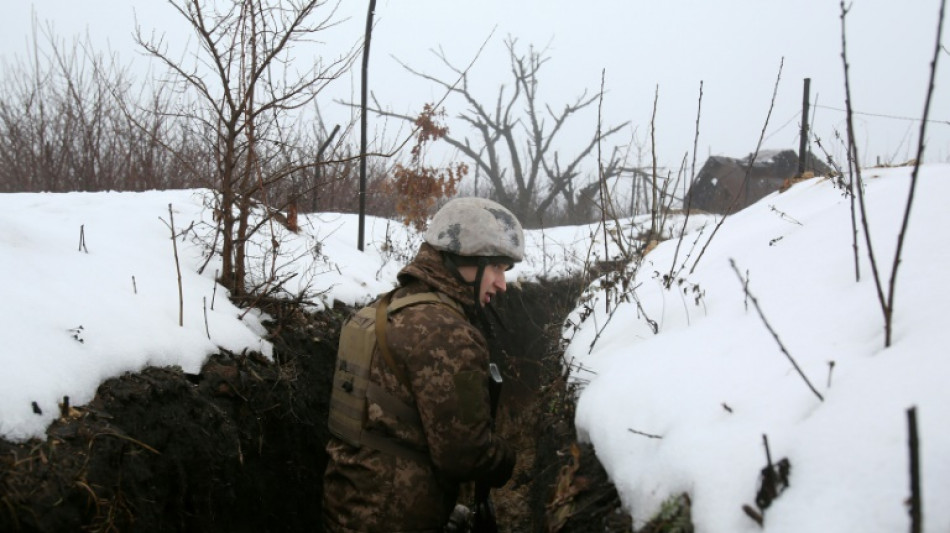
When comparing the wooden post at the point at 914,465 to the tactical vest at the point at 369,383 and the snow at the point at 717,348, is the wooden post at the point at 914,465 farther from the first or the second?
the tactical vest at the point at 369,383

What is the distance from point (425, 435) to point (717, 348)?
48.2 inches

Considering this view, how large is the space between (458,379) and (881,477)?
1.38 meters

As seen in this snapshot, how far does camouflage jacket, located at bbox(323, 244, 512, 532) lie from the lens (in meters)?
2.35

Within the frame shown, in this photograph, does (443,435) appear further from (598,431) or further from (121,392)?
(121,392)

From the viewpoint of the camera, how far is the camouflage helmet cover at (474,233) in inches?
103

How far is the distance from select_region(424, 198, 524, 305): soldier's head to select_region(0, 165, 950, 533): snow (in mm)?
713

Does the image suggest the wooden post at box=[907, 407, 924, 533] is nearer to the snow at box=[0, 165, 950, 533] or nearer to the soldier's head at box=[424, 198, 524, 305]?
the snow at box=[0, 165, 950, 533]

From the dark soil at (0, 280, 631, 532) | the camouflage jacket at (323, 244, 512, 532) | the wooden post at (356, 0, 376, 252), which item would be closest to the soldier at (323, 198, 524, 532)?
the camouflage jacket at (323, 244, 512, 532)

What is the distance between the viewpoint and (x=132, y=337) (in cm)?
279

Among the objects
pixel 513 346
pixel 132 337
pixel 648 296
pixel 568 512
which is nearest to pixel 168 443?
pixel 132 337

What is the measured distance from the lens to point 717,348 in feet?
8.13

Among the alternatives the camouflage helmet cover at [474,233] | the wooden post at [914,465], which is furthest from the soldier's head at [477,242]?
the wooden post at [914,465]

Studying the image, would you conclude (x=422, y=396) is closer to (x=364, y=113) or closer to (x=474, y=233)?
(x=474, y=233)

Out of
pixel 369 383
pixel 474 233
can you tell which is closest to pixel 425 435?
pixel 369 383
